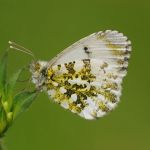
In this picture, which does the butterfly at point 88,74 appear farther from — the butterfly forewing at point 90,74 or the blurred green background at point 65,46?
the blurred green background at point 65,46

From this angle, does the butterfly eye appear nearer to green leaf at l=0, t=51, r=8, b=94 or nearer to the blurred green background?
green leaf at l=0, t=51, r=8, b=94

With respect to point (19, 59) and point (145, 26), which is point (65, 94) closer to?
point (19, 59)

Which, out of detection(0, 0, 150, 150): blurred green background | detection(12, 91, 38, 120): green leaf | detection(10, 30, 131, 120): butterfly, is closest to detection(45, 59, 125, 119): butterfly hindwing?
detection(10, 30, 131, 120): butterfly

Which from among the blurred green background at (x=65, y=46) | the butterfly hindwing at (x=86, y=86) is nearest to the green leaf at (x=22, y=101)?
the butterfly hindwing at (x=86, y=86)

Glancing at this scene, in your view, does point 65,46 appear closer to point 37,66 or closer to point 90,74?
point 90,74

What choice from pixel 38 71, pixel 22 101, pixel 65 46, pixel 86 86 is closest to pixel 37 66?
pixel 38 71

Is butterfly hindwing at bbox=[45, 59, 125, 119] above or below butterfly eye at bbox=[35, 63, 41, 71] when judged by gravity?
below

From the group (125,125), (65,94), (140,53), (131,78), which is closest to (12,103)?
(65,94)
